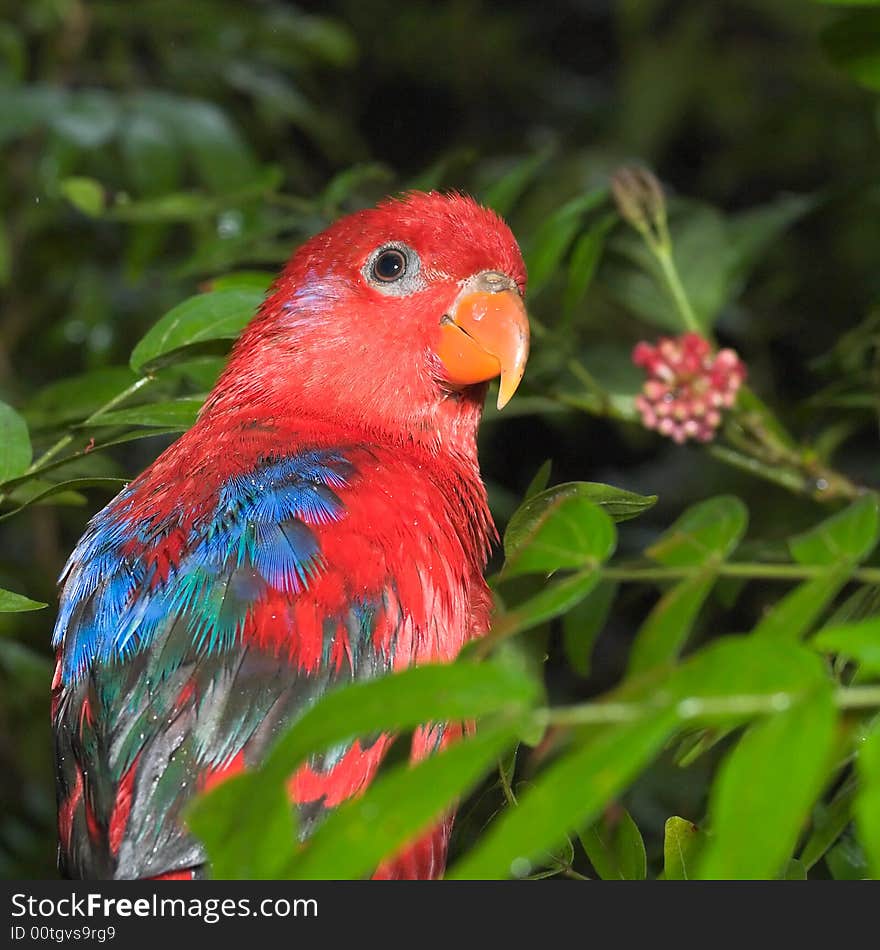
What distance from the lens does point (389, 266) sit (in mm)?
1729

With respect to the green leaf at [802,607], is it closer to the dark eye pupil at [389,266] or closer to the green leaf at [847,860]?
the green leaf at [847,860]

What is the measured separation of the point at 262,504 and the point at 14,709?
1994 millimetres

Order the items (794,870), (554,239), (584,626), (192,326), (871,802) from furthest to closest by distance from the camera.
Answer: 1. (554,239)
2. (192,326)
3. (584,626)
4. (794,870)
5. (871,802)

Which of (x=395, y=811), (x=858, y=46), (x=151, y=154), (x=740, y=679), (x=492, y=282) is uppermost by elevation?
(x=858, y=46)

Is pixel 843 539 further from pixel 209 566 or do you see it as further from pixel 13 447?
pixel 13 447

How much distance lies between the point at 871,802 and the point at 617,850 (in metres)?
0.55

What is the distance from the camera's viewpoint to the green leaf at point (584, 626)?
1.45m

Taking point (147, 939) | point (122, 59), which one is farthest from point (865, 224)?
point (147, 939)

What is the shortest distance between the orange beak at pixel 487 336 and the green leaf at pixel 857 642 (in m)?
0.96

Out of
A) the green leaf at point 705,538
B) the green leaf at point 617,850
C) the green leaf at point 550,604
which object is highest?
the green leaf at point 705,538

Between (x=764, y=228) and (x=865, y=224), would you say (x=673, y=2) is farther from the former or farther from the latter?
(x=764, y=228)

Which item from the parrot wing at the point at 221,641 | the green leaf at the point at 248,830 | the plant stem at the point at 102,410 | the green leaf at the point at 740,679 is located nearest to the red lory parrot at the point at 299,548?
the parrot wing at the point at 221,641

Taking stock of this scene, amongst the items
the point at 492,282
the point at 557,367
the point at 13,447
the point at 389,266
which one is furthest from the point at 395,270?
the point at 13,447

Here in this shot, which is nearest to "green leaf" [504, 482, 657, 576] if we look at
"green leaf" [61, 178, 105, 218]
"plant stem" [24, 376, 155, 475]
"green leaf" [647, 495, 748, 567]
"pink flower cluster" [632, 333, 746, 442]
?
"green leaf" [647, 495, 748, 567]
